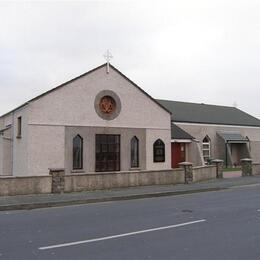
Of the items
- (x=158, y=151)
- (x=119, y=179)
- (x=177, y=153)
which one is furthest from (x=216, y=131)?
(x=119, y=179)

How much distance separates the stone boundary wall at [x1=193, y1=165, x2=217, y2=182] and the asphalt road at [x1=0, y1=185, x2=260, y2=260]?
31.7 feet

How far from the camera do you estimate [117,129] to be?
28.9 metres

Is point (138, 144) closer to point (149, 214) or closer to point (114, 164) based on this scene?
point (114, 164)

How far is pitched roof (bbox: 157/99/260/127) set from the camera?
139 ft

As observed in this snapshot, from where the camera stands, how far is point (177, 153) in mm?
35594

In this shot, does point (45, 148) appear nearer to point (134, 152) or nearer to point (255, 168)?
point (134, 152)

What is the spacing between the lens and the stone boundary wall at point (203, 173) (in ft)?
82.4

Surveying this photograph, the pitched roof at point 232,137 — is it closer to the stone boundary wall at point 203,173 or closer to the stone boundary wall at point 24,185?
the stone boundary wall at point 203,173

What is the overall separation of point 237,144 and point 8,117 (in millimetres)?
24060

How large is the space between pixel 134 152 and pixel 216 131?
16.2 metres

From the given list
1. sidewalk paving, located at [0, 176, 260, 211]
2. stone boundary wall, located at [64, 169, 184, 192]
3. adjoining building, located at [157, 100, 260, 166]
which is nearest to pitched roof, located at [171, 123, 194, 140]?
adjoining building, located at [157, 100, 260, 166]

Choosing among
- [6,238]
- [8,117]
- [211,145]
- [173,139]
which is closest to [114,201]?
[6,238]

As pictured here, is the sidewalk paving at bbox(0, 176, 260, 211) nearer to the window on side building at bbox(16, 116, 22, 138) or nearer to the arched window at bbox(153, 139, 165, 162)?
the arched window at bbox(153, 139, 165, 162)

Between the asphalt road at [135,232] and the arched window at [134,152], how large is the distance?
14028 mm
